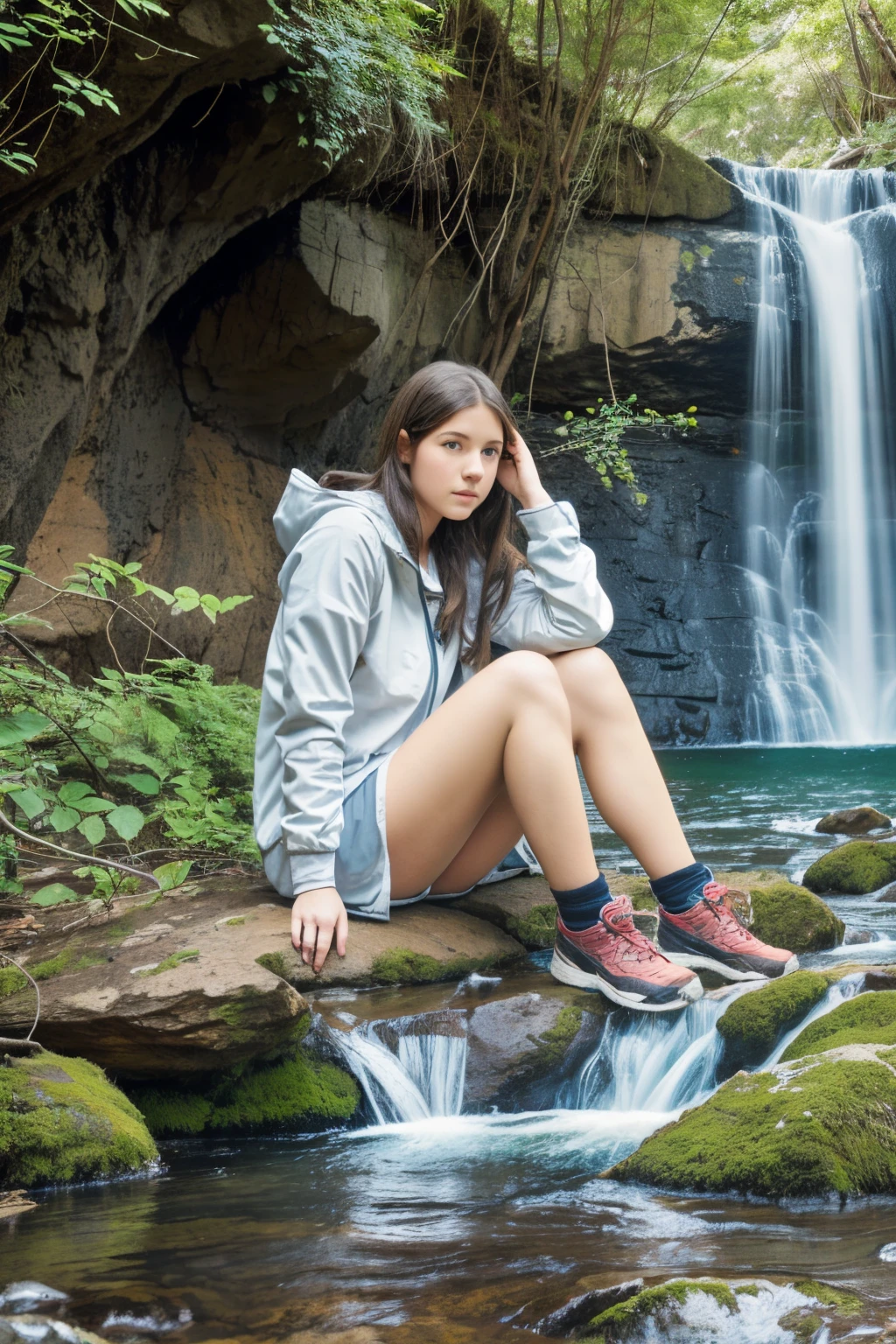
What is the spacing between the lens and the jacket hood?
2750 millimetres

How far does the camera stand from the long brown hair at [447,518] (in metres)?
2.77

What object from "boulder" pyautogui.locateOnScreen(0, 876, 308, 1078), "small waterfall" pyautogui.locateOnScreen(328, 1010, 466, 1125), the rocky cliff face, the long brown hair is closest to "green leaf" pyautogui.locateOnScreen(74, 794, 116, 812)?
"boulder" pyautogui.locateOnScreen(0, 876, 308, 1078)

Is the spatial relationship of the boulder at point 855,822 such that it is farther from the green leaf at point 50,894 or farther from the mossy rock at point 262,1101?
the green leaf at point 50,894

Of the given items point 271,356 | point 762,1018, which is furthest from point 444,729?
point 271,356

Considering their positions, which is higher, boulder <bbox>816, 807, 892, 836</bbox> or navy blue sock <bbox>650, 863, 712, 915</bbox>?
navy blue sock <bbox>650, 863, 712, 915</bbox>

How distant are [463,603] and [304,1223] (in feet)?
5.09

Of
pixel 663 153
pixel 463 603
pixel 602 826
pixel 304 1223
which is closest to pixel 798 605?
pixel 663 153

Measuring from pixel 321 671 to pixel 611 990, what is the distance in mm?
996

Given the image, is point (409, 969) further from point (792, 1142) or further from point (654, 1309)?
Answer: point (654, 1309)

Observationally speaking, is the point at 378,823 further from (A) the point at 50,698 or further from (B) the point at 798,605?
(B) the point at 798,605

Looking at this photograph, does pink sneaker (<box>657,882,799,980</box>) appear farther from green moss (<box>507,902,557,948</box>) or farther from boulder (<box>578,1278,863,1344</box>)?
boulder (<box>578,1278,863,1344</box>)

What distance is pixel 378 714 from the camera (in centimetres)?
281

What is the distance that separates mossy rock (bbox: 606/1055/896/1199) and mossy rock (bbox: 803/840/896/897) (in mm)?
2671

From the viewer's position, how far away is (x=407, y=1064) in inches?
99.7
